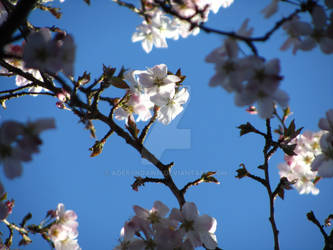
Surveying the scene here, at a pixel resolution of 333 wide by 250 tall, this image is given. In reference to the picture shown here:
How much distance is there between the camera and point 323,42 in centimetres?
95

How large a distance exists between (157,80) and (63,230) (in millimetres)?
1117

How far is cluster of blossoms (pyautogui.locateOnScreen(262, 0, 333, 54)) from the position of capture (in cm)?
89

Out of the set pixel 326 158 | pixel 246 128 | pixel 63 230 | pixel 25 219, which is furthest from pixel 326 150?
pixel 25 219

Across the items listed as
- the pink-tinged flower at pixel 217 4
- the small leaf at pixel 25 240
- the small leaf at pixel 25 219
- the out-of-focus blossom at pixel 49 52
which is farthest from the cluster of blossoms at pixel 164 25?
the small leaf at pixel 25 240

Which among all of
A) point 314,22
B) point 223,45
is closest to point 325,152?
point 314,22

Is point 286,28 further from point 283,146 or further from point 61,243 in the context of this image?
point 61,243

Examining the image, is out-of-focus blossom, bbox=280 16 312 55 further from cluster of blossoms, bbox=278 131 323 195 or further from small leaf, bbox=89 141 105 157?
small leaf, bbox=89 141 105 157

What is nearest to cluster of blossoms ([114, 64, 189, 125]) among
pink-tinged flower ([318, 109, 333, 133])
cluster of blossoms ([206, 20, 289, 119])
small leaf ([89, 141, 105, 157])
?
small leaf ([89, 141, 105, 157])

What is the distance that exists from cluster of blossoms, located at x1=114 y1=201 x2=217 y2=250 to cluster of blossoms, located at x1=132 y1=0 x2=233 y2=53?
96 cm

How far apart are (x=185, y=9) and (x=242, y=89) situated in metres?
0.63

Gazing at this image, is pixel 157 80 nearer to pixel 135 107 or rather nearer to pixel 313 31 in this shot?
pixel 135 107

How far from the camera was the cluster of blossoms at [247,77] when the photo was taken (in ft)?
2.61

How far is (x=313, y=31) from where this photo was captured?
92cm

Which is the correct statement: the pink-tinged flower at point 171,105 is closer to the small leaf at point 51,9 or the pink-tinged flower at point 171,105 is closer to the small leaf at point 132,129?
the small leaf at point 132,129
